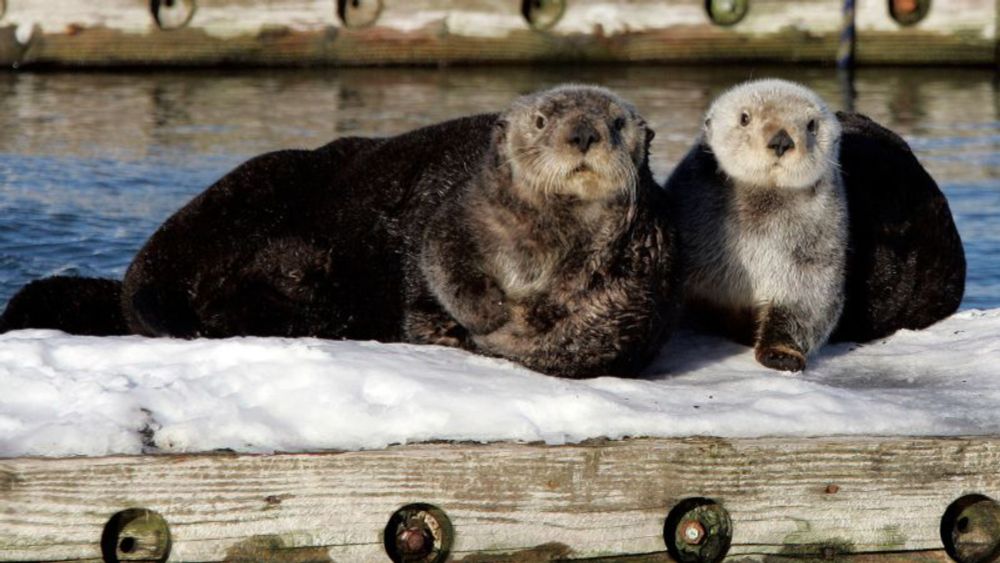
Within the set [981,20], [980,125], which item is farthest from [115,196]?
[981,20]

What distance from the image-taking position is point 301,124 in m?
12.9

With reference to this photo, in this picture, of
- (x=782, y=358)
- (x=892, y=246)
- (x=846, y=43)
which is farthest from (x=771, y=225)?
(x=846, y=43)

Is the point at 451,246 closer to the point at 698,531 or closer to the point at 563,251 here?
the point at 563,251

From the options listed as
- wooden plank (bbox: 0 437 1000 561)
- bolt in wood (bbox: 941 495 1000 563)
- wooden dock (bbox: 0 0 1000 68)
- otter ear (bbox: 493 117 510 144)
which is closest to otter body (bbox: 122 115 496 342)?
otter ear (bbox: 493 117 510 144)

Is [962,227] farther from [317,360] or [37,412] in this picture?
[37,412]

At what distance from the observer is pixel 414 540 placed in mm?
3494

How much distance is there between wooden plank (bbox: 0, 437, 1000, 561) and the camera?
3.38 metres

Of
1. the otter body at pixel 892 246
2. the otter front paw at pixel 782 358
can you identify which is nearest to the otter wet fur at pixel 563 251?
the otter front paw at pixel 782 358

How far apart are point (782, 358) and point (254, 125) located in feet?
29.9

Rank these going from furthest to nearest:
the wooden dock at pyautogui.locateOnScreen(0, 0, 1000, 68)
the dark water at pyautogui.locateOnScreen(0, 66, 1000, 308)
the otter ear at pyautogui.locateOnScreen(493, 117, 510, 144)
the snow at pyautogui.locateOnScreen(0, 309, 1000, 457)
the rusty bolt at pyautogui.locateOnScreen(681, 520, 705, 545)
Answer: the wooden dock at pyautogui.locateOnScreen(0, 0, 1000, 68), the dark water at pyautogui.locateOnScreen(0, 66, 1000, 308), the otter ear at pyautogui.locateOnScreen(493, 117, 510, 144), the rusty bolt at pyautogui.locateOnScreen(681, 520, 705, 545), the snow at pyautogui.locateOnScreen(0, 309, 1000, 457)

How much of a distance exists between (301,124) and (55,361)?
30.4 feet

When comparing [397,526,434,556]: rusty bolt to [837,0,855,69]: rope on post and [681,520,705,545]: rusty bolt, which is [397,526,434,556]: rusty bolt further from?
[837,0,855,69]: rope on post

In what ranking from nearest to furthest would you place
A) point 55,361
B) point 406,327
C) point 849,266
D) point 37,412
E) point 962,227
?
point 37,412 → point 55,361 → point 406,327 → point 849,266 → point 962,227

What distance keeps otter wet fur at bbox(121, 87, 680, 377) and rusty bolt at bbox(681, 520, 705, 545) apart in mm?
676
